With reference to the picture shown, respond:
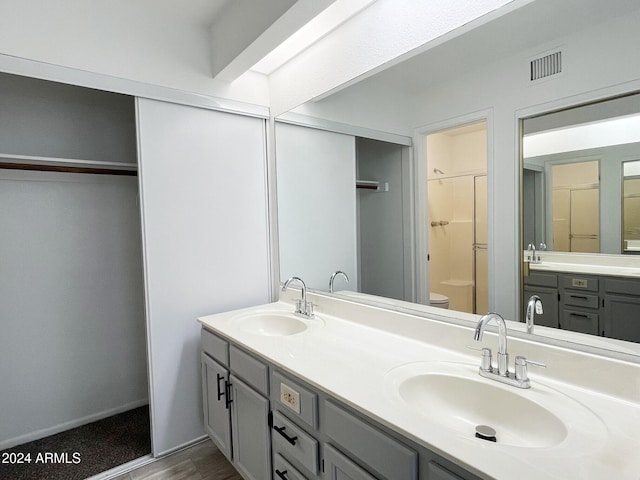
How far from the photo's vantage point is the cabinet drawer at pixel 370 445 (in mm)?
878

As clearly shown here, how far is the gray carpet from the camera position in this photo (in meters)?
1.91

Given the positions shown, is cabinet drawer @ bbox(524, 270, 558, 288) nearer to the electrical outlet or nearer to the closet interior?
the electrical outlet

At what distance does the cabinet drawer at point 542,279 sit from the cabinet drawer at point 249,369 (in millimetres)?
1091

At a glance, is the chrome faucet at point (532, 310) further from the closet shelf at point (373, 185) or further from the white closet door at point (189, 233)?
the white closet door at point (189, 233)

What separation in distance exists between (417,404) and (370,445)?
243 mm

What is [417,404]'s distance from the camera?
1.13m

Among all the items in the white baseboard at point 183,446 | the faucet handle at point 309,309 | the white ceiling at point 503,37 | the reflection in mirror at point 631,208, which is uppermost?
the white ceiling at point 503,37

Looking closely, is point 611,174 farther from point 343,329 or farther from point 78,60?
point 78,60

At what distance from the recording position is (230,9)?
1.86 meters

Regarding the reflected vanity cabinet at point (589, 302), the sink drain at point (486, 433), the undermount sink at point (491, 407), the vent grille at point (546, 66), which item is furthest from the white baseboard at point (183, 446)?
the vent grille at point (546, 66)

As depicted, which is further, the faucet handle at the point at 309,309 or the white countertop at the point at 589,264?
the faucet handle at the point at 309,309

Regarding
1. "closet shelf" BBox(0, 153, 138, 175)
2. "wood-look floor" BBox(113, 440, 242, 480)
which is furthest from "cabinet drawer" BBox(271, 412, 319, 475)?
"closet shelf" BBox(0, 153, 138, 175)

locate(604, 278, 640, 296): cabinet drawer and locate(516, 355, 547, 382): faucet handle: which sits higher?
locate(604, 278, 640, 296): cabinet drawer

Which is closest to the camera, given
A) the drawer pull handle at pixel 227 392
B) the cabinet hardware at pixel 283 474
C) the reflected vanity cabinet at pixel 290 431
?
the reflected vanity cabinet at pixel 290 431
